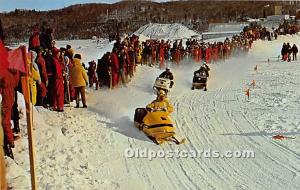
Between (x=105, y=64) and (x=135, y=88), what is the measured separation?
7.72 feet

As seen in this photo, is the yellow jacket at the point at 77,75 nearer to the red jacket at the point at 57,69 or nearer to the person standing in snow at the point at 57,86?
the person standing in snow at the point at 57,86

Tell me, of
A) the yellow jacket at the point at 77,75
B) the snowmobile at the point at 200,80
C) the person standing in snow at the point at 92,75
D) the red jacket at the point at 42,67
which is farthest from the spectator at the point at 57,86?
the snowmobile at the point at 200,80

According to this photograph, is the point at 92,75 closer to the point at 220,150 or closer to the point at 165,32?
the point at 220,150

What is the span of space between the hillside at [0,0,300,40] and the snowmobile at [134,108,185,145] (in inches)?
3046

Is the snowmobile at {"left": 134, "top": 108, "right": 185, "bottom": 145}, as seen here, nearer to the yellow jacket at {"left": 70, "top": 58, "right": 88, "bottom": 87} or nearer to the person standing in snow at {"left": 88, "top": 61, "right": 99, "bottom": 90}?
the yellow jacket at {"left": 70, "top": 58, "right": 88, "bottom": 87}

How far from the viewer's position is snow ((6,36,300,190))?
8398 mm

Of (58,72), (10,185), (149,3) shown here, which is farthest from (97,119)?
(149,3)

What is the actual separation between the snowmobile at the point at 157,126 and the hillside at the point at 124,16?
7736 cm

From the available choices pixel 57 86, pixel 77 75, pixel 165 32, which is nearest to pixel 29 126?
pixel 57 86

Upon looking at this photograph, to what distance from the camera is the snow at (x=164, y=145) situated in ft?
27.6

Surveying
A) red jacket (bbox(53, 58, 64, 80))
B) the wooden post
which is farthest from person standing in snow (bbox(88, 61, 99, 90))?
the wooden post

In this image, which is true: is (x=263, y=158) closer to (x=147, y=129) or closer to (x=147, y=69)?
(x=147, y=129)

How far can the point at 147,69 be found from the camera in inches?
936

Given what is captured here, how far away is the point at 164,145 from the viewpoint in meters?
11.0
